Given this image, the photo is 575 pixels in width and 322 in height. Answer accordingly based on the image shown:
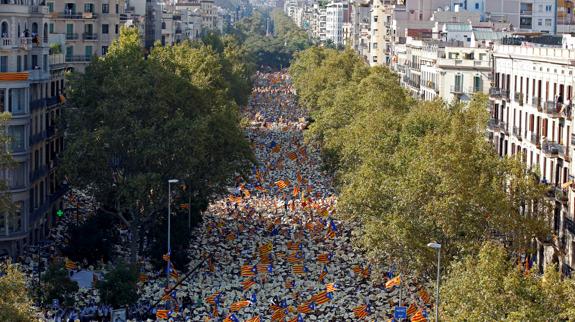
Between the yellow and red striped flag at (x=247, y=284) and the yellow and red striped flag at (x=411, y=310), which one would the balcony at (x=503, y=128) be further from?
the yellow and red striped flag at (x=411, y=310)

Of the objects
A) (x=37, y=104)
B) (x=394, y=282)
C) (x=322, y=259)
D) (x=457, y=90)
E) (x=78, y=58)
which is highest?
(x=78, y=58)

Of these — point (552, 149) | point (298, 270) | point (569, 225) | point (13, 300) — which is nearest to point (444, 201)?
point (569, 225)

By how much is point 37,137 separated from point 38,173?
2.28 m

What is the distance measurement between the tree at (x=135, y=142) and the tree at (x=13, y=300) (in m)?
29.3

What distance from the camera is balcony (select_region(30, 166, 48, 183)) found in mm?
72312

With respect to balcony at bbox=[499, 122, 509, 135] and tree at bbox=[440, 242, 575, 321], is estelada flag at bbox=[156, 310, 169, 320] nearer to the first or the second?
tree at bbox=[440, 242, 575, 321]

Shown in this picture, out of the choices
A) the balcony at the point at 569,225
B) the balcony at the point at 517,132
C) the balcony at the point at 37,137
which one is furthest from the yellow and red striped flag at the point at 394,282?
the balcony at the point at 37,137

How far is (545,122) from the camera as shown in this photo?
2776 inches

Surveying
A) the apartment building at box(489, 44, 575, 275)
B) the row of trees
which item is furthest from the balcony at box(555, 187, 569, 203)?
the row of trees

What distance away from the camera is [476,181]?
57.4m

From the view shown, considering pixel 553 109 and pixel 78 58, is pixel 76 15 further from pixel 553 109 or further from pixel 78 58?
pixel 553 109

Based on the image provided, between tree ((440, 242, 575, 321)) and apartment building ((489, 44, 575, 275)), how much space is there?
64.1ft

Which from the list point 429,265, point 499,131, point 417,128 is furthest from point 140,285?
point 499,131

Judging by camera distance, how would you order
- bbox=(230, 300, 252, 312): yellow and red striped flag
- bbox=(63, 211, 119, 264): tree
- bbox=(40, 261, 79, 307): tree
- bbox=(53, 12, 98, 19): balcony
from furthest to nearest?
bbox=(53, 12, 98, 19): balcony
bbox=(63, 211, 119, 264): tree
bbox=(230, 300, 252, 312): yellow and red striped flag
bbox=(40, 261, 79, 307): tree
